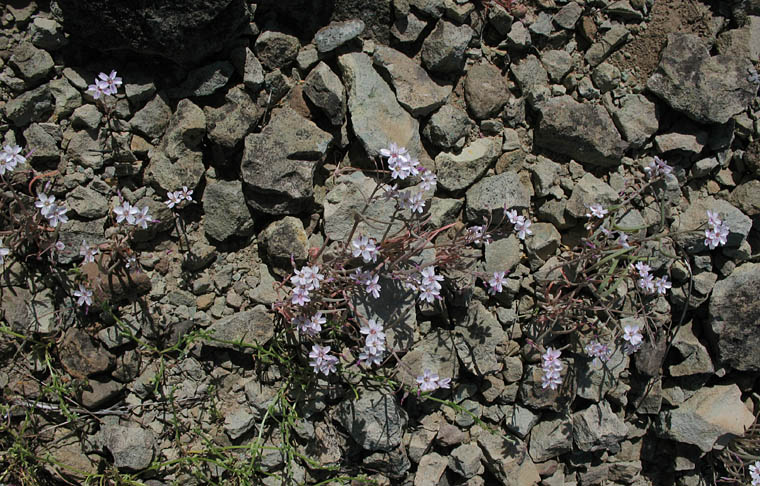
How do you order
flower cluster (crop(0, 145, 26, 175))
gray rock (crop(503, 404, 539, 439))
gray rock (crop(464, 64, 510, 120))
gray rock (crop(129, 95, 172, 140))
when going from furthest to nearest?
gray rock (crop(464, 64, 510, 120)) < gray rock (crop(503, 404, 539, 439)) < gray rock (crop(129, 95, 172, 140)) < flower cluster (crop(0, 145, 26, 175))

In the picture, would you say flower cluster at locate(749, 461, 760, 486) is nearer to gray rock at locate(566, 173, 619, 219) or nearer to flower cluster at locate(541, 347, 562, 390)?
flower cluster at locate(541, 347, 562, 390)

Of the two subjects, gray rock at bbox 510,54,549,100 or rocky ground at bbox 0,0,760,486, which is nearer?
rocky ground at bbox 0,0,760,486

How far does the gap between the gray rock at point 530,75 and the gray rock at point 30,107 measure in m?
3.62

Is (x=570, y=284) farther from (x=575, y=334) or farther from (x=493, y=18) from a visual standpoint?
(x=493, y=18)

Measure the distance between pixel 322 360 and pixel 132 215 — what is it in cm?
166

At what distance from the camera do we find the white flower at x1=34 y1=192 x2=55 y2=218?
4.04 meters

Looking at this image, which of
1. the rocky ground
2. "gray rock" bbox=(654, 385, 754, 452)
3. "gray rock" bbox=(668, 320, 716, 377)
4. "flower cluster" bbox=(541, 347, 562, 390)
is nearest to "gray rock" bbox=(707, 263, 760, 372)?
the rocky ground

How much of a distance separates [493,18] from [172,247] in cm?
315

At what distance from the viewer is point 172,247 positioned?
4520 millimetres

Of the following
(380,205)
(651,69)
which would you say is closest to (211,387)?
(380,205)

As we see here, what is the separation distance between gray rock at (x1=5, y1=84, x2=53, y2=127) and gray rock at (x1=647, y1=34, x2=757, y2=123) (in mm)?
4725

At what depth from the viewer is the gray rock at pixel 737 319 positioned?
15.6 ft

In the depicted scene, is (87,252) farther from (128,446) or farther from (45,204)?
(128,446)

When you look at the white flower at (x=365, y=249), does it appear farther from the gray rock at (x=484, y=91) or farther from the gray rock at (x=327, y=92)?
the gray rock at (x=484, y=91)
